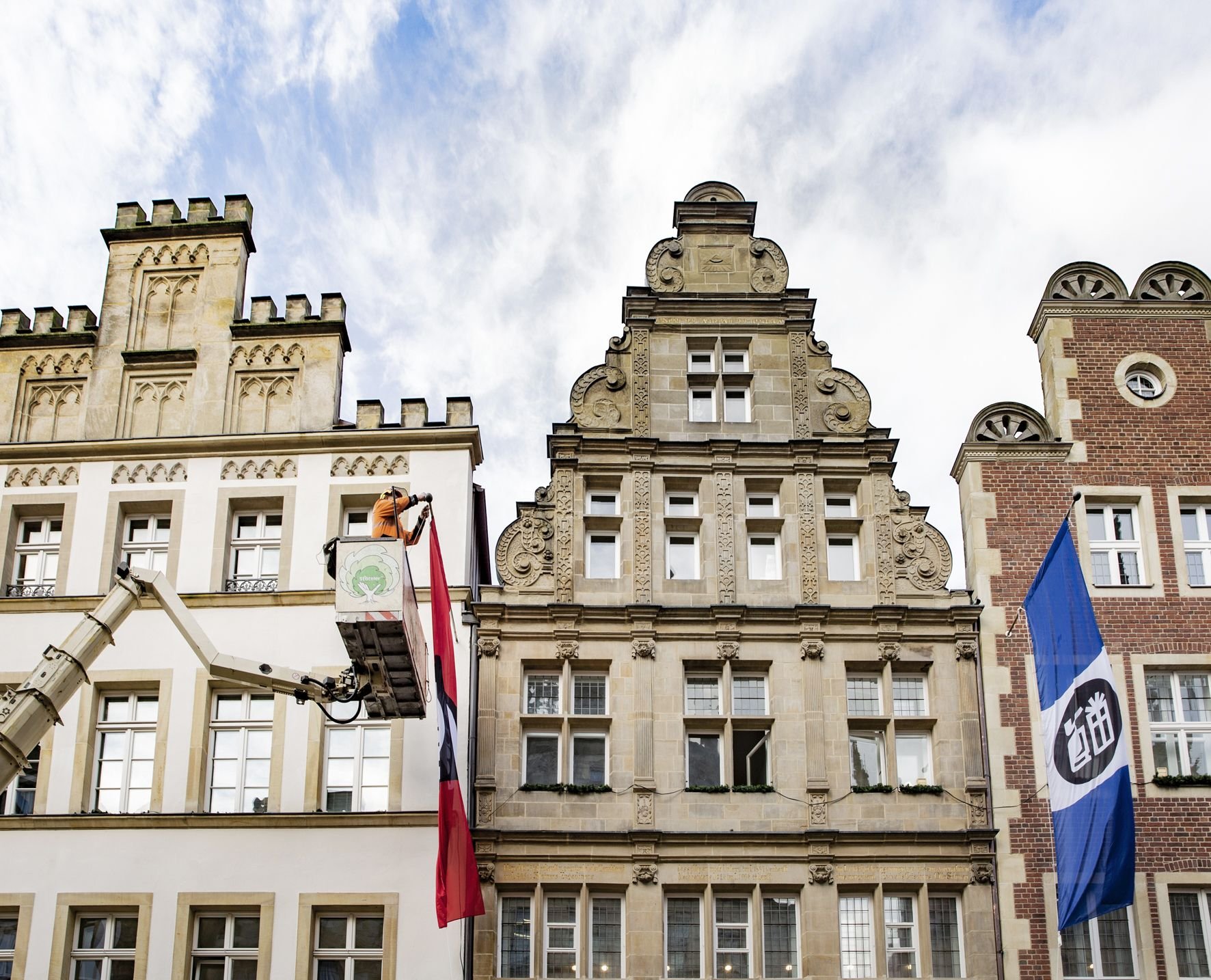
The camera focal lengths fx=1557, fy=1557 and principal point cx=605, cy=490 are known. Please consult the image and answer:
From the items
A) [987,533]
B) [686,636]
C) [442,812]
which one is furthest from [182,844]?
[987,533]

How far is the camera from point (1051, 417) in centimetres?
2764

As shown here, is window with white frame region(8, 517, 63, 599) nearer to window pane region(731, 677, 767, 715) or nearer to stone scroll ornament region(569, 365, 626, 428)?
stone scroll ornament region(569, 365, 626, 428)

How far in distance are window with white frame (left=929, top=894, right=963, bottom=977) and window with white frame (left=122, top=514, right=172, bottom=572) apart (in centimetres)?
1381

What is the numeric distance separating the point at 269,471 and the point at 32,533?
443 centimetres

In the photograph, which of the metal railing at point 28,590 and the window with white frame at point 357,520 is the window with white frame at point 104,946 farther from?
the window with white frame at point 357,520

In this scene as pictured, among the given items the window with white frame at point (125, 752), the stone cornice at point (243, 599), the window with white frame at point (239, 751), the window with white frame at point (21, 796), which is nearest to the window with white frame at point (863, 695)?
the stone cornice at point (243, 599)

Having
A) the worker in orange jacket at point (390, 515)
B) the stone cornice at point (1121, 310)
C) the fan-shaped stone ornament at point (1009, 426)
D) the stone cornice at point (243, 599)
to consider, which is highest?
the stone cornice at point (1121, 310)

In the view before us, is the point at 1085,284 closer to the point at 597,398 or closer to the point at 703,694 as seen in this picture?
the point at 597,398

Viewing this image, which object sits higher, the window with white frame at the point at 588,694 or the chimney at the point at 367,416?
the chimney at the point at 367,416

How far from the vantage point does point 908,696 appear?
2561 cm

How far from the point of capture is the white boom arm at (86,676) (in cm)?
1981

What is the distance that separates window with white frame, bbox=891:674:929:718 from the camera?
25.4 meters

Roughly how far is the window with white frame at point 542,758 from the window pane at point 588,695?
0.60 m

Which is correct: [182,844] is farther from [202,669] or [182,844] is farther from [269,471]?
[269,471]
